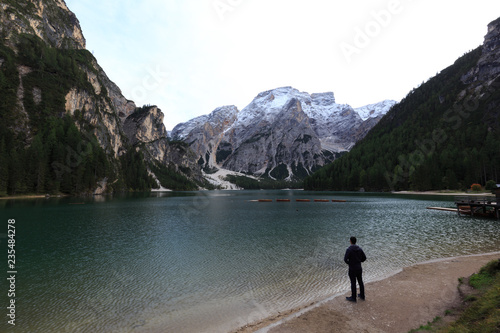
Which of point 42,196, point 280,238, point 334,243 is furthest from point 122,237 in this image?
point 42,196

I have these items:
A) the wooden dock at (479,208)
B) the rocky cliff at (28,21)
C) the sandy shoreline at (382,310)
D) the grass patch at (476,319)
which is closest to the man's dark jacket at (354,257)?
the sandy shoreline at (382,310)

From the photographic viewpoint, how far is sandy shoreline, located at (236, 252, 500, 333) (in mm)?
10125

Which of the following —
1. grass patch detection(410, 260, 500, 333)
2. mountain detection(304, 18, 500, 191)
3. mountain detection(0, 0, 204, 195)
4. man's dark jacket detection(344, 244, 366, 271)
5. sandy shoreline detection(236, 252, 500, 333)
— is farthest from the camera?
mountain detection(304, 18, 500, 191)

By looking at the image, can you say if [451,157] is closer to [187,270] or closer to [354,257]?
[354,257]

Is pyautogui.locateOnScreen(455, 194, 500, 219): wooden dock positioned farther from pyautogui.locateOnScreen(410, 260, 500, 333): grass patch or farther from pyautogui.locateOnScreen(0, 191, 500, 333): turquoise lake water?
pyautogui.locateOnScreen(410, 260, 500, 333): grass patch

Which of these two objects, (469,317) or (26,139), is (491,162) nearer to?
(469,317)

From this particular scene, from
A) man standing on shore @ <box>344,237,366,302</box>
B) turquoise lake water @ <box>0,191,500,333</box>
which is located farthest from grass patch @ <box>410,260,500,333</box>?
turquoise lake water @ <box>0,191,500,333</box>

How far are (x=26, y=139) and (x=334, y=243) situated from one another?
491 ft

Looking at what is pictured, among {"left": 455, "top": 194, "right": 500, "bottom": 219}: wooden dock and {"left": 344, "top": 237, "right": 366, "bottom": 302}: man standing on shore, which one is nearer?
{"left": 344, "top": 237, "right": 366, "bottom": 302}: man standing on shore

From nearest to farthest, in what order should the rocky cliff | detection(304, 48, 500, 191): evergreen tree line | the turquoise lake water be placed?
the turquoise lake water, detection(304, 48, 500, 191): evergreen tree line, the rocky cliff

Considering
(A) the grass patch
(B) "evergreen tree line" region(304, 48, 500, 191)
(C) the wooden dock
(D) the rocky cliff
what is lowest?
(C) the wooden dock

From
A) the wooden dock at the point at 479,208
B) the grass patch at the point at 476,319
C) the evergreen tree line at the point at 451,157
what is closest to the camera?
the grass patch at the point at 476,319

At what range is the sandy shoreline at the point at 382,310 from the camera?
10.1 metres

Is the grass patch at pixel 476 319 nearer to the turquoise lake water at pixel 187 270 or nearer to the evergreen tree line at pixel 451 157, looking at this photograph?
the turquoise lake water at pixel 187 270
